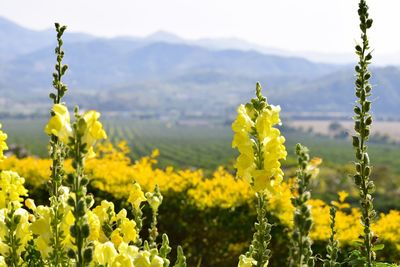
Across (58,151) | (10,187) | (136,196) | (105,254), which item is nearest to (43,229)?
(105,254)

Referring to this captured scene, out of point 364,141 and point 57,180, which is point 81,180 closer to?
point 57,180

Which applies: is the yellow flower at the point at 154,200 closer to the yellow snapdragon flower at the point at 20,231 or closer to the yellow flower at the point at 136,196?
the yellow flower at the point at 136,196

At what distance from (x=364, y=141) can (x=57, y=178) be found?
1921 mm

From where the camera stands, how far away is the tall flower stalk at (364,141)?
3.25 m

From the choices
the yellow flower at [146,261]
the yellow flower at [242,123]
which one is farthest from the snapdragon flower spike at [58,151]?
the yellow flower at [242,123]

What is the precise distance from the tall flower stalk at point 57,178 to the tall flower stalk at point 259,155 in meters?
1.00

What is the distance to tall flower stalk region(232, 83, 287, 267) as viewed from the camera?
289 centimetres

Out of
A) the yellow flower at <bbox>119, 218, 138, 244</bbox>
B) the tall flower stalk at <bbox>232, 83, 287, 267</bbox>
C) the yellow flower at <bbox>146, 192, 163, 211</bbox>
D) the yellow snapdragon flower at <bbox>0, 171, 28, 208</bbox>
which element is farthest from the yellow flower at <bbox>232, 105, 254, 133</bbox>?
the yellow snapdragon flower at <bbox>0, 171, 28, 208</bbox>

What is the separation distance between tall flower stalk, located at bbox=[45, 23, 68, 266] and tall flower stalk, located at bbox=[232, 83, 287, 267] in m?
1.00

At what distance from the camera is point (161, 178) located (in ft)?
27.2

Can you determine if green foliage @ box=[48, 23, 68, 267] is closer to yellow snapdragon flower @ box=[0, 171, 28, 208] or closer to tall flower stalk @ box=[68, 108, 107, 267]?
yellow snapdragon flower @ box=[0, 171, 28, 208]

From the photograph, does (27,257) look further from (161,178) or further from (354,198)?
(354,198)

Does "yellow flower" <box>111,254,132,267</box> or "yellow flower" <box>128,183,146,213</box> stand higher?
"yellow flower" <box>111,254,132,267</box>

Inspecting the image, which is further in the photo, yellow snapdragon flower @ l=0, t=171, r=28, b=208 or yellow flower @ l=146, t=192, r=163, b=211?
yellow flower @ l=146, t=192, r=163, b=211
